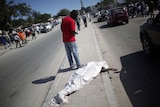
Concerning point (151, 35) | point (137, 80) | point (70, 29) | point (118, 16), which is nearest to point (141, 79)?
point (137, 80)

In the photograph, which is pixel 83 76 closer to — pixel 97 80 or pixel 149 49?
pixel 97 80

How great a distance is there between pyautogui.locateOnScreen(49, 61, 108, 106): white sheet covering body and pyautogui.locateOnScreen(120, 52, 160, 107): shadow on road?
2.61 ft

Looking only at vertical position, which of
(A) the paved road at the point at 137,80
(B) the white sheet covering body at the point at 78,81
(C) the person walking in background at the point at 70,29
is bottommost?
(A) the paved road at the point at 137,80

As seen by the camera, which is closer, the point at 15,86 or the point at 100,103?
the point at 100,103

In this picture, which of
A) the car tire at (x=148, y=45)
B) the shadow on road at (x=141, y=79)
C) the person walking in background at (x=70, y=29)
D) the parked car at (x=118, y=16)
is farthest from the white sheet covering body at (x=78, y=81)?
the parked car at (x=118, y=16)

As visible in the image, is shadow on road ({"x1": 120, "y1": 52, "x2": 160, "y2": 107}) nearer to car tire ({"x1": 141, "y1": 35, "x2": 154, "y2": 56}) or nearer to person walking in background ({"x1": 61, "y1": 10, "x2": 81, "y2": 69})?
car tire ({"x1": 141, "y1": 35, "x2": 154, "y2": 56})

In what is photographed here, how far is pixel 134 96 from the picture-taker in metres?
5.41

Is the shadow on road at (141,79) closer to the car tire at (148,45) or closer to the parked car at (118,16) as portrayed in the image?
the car tire at (148,45)

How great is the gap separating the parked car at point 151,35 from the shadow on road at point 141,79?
0.36 metres

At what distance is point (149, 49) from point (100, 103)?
375 centimetres

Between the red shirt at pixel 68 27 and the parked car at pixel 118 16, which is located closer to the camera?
the red shirt at pixel 68 27

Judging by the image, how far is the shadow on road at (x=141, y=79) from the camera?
5.11m

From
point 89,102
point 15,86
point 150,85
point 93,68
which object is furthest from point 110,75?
point 15,86

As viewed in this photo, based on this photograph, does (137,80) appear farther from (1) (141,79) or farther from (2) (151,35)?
(2) (151,35)
